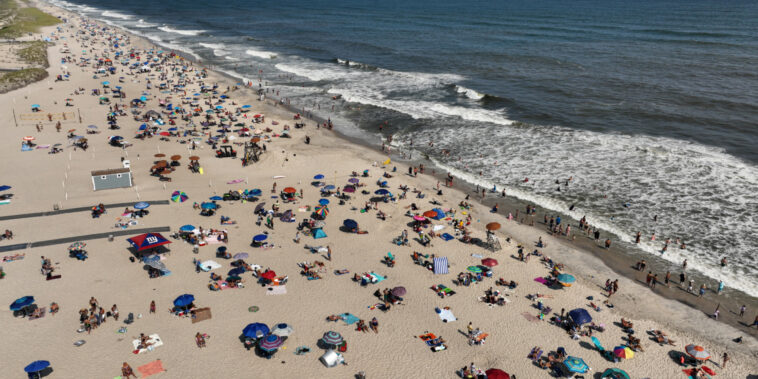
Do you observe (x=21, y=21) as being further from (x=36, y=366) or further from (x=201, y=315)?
(x=36, y=366)

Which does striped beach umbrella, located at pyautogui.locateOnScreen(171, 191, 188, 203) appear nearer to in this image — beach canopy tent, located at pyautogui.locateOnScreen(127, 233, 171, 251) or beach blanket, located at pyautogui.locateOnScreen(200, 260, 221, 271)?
beach canopy tent, located at pyautogui.locateOnScreen(127, 233, 171, 251)

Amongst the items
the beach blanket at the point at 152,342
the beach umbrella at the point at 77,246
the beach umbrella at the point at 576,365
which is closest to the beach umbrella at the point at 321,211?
the beach blanket at the point at 152,342

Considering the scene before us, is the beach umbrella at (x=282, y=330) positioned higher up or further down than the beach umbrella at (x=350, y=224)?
further down

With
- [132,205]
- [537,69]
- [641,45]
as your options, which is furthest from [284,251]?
[641,45]

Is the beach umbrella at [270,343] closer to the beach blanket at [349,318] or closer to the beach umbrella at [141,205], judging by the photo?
the beach blanket at [349,318]

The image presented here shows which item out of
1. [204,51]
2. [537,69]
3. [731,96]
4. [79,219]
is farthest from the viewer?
[204,51]

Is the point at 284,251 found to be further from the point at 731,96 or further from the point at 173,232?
the point at 731,96
